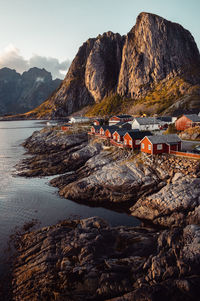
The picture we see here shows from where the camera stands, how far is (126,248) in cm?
1912

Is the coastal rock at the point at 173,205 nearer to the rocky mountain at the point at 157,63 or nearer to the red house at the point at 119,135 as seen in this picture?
the red house at the point at 119,135

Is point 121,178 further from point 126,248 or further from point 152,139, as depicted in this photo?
point 126,248

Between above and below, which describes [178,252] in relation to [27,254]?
above

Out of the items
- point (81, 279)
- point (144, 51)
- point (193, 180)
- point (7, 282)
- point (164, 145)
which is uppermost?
point (144, 51)

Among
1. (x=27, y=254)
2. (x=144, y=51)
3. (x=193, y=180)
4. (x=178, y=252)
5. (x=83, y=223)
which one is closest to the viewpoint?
(x=178, y=252)

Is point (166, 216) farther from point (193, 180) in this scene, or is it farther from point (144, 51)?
point (144, 51)

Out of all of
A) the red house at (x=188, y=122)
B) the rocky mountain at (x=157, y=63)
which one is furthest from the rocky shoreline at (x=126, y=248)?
the rocky mountain at (x=157, y=63)

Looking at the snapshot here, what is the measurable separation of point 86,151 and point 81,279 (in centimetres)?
4068

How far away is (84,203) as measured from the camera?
32.8m

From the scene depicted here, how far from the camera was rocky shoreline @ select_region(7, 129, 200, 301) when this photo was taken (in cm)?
1480

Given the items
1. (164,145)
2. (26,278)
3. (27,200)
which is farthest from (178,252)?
(27,200)

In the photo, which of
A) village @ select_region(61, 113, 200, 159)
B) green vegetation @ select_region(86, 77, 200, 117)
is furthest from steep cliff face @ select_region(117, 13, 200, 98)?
village @ select_region(61, 113, 200, 159)

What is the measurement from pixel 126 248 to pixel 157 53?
179m

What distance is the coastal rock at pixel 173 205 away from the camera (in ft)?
81.0
